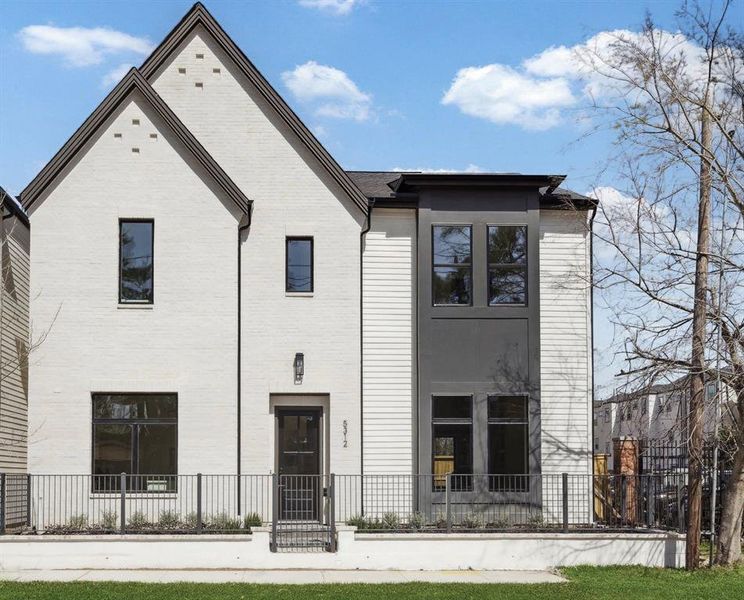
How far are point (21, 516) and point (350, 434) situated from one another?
21.7ft

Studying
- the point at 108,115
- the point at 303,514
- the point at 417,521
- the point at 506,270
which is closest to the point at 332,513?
the point at 303,514

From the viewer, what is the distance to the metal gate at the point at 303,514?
1972 centimetres

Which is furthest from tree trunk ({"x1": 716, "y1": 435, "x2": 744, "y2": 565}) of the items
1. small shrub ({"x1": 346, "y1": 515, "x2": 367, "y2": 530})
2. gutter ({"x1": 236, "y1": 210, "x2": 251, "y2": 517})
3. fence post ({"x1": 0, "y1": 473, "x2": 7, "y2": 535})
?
fence post ({"x1": 0, "y1": 473, "x2": 7, "y2": 535})

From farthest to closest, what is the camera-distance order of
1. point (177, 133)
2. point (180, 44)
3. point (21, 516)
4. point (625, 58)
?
1. point (180, 44)
2. point (177, 133)
3. point (21, 516)
4. point (625, 58)

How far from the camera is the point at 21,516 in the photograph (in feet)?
68.0

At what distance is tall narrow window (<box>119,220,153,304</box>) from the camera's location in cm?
2220

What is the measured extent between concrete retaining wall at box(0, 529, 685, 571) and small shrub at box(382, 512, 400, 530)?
1277 millimetres

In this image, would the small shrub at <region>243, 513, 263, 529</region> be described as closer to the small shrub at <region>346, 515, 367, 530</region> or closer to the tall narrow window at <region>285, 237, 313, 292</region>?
the small shrub at <region>346, 515, 367, 530</region>

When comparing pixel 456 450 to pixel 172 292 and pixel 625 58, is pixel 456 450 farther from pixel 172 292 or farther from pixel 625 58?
pixel 625 58

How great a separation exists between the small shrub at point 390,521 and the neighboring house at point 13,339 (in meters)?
7.61

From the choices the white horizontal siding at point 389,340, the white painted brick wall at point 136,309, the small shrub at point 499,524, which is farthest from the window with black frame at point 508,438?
the white painted brick wall at point 136,309

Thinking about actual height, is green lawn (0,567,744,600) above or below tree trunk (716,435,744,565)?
below

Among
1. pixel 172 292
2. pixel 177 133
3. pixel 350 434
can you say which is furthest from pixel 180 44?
pixel 350 434

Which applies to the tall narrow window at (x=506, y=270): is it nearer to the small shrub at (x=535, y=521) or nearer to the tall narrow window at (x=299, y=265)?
the tall narrow window at (x=299, y=265)
